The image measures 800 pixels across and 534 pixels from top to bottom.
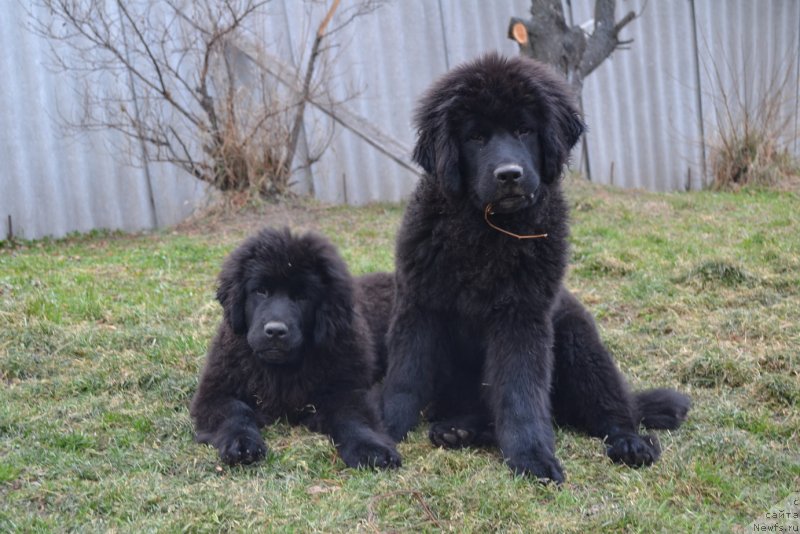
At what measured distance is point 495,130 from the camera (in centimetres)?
390

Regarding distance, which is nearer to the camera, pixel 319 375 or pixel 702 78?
pixel 319 375

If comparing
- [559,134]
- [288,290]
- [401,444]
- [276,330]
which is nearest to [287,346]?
[276,330]

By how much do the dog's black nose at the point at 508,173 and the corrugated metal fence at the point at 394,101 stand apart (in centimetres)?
634

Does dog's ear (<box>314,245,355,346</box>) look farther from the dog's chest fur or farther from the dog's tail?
the dog's tail

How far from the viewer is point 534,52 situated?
890 cm

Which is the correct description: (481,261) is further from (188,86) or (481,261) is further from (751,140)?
(751,140)

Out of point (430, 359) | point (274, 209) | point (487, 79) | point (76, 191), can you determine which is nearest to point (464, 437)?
point (430, 359)

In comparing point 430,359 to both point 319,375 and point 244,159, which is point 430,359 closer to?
point 319,375

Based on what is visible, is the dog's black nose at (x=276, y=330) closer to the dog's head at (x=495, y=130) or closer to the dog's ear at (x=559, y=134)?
the dog's head at (x=495, y=130)

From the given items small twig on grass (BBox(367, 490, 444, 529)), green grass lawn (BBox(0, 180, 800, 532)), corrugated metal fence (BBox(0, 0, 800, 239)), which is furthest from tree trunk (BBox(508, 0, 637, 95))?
small twig on grass (BBox(367, 490, 444, 529))

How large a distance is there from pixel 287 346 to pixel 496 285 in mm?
978

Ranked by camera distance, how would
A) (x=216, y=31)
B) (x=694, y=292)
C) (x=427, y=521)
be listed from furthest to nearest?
(x=216, y=31) < (x=694, y=292) < (x=427, y=521)

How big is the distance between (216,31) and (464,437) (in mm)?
6208

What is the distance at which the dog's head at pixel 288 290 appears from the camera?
4.12m
